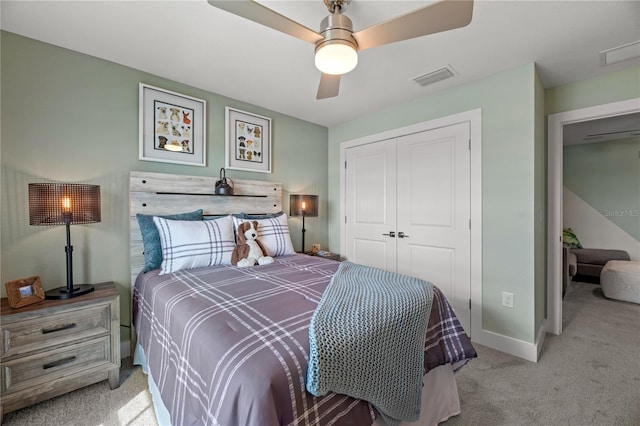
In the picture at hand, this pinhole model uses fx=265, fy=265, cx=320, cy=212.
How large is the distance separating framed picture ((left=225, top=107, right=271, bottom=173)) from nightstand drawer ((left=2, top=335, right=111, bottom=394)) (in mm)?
1842

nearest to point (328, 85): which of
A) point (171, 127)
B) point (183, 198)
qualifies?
point (171, 127)

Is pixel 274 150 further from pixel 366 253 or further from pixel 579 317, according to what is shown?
pixel 579 317

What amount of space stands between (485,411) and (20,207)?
3339mm

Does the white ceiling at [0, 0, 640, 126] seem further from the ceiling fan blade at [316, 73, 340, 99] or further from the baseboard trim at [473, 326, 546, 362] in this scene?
the baseboard trim at [473, 326, 546, 362]

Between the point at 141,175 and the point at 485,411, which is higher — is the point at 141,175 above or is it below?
above

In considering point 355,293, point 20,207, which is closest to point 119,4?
point 20,207

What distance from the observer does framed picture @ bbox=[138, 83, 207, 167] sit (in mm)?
2332

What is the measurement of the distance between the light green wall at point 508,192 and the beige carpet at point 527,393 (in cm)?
34

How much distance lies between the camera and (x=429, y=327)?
4.72 feet

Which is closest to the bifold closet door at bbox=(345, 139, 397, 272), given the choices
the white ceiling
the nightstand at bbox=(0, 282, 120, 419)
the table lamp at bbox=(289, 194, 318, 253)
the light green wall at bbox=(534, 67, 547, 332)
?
the table lamp at bbox=(289, 194, 318, 253)

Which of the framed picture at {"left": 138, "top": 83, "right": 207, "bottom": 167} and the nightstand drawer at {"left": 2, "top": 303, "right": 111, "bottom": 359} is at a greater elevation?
the framed picture at {"left": 138, "top": 83, "right": 207, "bottom": 167}

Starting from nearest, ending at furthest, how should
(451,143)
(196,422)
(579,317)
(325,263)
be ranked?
(196,422), (325,263), (451,143), (579,317)

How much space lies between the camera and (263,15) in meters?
1.28

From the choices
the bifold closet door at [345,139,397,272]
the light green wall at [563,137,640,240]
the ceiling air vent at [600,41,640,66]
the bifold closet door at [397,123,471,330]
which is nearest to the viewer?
the ceiling air vent at [600,41,640,66]
